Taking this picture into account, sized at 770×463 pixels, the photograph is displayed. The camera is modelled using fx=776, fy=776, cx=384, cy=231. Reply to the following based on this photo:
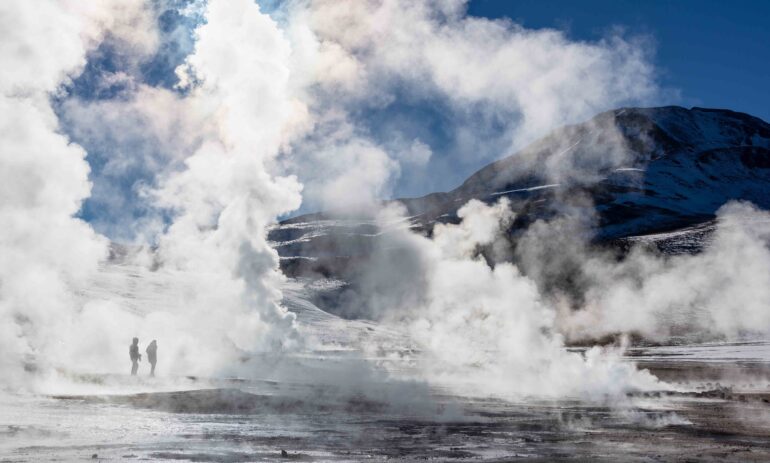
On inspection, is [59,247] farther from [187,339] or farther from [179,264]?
[179,264]

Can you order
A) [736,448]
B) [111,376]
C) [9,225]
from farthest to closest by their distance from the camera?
[111,376] → [9,225] → [736,448]

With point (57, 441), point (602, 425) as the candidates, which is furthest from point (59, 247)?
point (602, 425)

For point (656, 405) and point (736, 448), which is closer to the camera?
point (736, 448)

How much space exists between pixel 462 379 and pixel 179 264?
9819 centimetres

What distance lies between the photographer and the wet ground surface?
19.6m

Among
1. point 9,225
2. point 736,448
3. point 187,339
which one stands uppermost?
point 9,225

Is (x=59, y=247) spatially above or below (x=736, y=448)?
above

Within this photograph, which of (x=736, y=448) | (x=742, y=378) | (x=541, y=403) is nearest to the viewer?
(x=736, y=448)

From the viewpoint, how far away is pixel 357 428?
25.5 meters

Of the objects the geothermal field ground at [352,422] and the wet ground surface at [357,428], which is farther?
the geothermal field ground at [352,422]

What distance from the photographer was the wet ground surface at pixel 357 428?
19625mm

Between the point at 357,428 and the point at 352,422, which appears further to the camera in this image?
the point at 352,422

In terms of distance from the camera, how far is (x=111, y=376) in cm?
4212

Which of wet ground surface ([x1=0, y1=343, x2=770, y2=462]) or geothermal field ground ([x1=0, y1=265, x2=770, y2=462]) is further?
geothermal field ground ([x1=0, y1=265, x2=770, y2=462])
